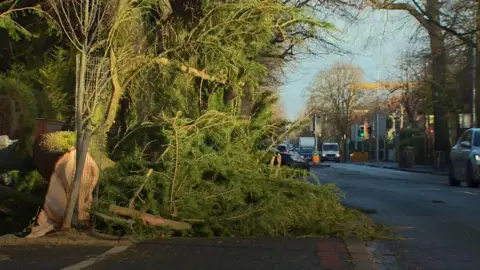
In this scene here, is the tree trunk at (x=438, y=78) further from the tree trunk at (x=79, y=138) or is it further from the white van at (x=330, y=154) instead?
the white van at (x=330, y=154)

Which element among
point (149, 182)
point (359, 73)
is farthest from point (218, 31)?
point (359, 73)

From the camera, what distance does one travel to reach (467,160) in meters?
17.9

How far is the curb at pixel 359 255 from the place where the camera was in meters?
6.36

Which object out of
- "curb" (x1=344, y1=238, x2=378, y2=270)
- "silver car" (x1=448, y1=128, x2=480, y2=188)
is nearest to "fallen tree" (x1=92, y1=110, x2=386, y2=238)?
"curb" (x1=344, y1=238, x2=378, y2=270)

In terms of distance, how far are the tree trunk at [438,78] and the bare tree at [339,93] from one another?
36388mm

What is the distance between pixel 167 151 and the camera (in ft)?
29.3

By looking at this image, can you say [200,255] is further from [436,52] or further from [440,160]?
[440,160]

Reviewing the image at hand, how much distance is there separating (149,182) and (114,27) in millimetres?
2254

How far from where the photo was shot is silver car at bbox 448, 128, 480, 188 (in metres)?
17.5

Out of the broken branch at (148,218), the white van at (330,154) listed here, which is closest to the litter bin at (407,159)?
the white van at (330,154)

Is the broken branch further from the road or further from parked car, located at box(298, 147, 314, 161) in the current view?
parked car, located at box(298, 147, 314, 161)

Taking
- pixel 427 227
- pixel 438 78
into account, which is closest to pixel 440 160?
pixel 438 78

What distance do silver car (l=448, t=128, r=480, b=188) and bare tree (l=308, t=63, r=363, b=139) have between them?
5459 cm

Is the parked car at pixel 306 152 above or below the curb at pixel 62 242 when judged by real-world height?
A: above
